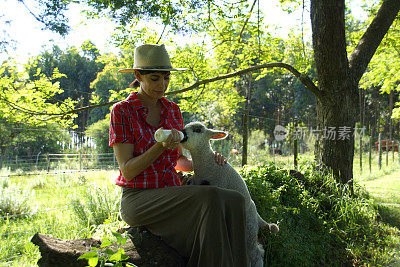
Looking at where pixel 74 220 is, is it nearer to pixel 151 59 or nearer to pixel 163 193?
pixel 163 193

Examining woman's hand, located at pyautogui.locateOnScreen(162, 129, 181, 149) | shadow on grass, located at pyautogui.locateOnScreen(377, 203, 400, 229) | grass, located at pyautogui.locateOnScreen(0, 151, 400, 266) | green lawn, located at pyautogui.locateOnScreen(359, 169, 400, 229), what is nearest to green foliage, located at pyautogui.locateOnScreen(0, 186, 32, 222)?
grass, located at pyautogui.locateOnScreen(0, 151, 400, 266)

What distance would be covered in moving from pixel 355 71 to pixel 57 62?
2909 cm

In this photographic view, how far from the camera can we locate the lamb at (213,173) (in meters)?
2.74

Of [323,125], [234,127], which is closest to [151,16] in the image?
[323,125]

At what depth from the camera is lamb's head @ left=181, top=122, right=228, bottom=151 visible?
2.69m

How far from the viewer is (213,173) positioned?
109 inches

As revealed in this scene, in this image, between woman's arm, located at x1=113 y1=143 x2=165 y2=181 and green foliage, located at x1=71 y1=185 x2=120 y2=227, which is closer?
woman's arm, located at x1=113 y1=143 x2=165 y2=181

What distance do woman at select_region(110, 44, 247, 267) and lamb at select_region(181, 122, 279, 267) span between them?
0.67ft

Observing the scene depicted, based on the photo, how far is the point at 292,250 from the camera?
3771 millimetres

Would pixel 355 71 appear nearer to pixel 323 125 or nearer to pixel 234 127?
pixel 323 125

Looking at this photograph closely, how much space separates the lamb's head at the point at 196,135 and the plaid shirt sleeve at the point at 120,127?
472mm

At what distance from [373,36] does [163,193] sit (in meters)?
5.83

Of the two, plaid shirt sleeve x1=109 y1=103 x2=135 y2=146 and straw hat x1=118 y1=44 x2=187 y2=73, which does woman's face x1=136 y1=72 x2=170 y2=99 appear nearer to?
straw hat x1=118 y1=44 x2=187 y2=73

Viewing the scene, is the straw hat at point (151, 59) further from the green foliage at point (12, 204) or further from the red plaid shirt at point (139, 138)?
the green foliage at point (12, 204)
